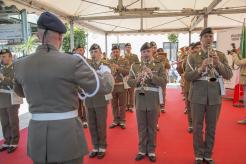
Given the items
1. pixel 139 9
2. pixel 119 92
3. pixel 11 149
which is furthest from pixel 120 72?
pixel 11 149

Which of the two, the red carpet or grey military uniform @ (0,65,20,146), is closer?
the red carpet

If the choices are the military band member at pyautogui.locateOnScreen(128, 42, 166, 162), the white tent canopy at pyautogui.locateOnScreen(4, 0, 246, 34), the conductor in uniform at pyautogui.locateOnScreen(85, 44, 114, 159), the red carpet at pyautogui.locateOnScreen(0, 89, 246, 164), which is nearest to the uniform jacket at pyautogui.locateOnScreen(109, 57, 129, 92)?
the red carpet at pyautogui.locateOnScreen(0, 89, 246, 164)

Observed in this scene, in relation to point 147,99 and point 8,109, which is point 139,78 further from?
point 8,109

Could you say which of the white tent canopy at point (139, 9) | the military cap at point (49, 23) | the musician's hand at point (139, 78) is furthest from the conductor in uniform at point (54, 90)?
the white tent canopy at point (139, 9)

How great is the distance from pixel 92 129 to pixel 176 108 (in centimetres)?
387

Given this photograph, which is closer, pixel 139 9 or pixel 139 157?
pixel 139 157

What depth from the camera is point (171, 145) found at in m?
4.13

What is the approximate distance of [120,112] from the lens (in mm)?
5355

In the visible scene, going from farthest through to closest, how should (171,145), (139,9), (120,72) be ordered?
(139,9), (120,72), (171,145)

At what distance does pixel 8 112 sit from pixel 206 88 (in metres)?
2.94

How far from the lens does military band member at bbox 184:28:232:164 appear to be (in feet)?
10.1

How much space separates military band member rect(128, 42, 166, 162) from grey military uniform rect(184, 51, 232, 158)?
0.44 meters

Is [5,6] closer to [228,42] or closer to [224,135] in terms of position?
[224,135]

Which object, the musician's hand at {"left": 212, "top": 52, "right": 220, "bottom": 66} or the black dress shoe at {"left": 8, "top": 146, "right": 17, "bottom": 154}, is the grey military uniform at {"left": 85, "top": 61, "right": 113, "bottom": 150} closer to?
the black dress shoe at {"left": 8, "top": 146, "right": 17, "bottom": 154}
